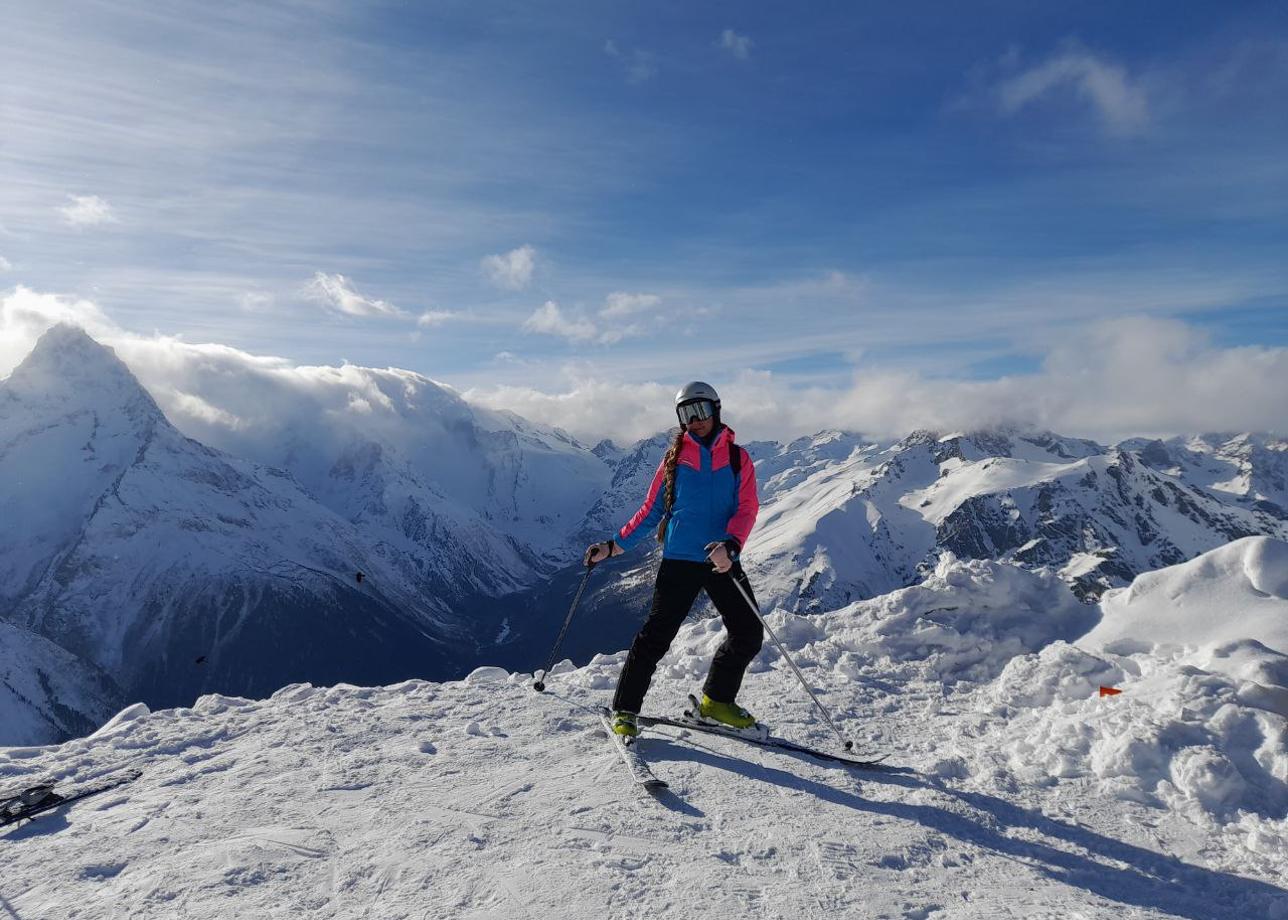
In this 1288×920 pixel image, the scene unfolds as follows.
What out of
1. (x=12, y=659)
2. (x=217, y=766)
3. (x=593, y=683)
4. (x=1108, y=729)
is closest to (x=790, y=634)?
(x=593, y=683)

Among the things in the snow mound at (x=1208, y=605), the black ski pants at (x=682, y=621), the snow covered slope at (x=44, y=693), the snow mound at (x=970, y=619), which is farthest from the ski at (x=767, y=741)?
the snow covered slope at (x=44, y=693)

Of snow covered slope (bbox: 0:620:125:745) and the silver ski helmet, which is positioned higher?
the silver ski helmet

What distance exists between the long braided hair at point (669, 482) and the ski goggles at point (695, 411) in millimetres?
116

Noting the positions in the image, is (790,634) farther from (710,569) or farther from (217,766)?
(217,766)

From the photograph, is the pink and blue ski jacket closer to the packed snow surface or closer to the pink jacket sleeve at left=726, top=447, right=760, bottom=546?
the pink jacket sleeve at left=726, top=447, right=760, bottom=546

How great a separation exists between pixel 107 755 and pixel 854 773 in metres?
8.03

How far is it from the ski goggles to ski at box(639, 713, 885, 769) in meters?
3.34

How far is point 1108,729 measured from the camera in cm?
799

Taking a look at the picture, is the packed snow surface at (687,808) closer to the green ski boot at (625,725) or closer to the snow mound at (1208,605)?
the green ski boot at (625,725)

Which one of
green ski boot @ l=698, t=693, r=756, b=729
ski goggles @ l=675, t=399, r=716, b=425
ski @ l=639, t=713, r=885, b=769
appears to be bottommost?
ski @ l=639, t=713, r=885, b=769

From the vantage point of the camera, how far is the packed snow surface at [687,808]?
5043 millimetres

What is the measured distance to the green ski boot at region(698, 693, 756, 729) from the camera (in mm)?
8133

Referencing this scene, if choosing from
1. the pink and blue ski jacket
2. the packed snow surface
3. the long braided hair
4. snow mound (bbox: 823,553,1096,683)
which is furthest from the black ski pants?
snow mound (bbox: 823,553,1096,683)

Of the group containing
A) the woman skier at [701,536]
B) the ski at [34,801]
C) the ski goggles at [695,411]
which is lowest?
the ski at [34,801]
